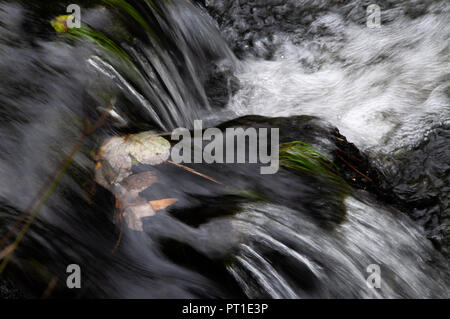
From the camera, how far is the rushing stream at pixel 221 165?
6.80 feet

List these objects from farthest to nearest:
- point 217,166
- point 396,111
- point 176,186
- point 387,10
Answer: point 387,10 → point 396,111 → point 217,166 → point 176,186

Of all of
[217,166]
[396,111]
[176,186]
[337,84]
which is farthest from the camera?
[337,84]

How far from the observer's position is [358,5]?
15.4 feet

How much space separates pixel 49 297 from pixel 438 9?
13.7 ft

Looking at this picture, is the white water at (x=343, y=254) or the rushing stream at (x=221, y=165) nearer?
the rushing stream at (x=221, y=165)

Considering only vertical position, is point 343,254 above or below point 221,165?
below

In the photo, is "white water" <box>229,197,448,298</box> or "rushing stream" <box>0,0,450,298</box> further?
"white water" <box>229,197,448,298</box>

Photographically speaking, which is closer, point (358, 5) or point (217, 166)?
point (217, 166)

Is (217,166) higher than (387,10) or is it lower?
lower

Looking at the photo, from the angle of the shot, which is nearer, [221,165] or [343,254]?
[343,254]

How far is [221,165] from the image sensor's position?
109 inches

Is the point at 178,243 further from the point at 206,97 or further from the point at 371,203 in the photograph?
the point at 206,97

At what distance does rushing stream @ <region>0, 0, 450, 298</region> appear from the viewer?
207 centimetres

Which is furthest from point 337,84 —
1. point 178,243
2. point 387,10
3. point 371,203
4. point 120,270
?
point 120,270
